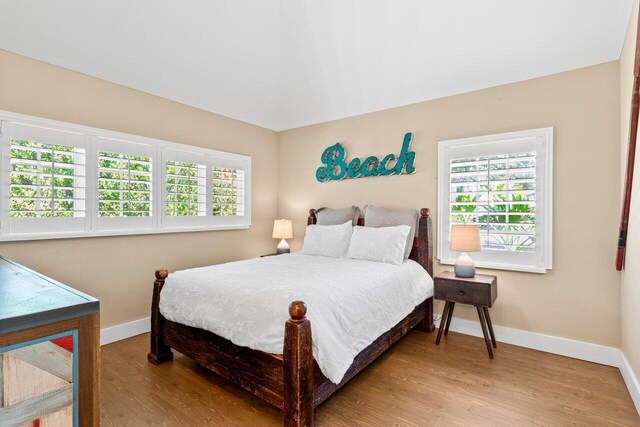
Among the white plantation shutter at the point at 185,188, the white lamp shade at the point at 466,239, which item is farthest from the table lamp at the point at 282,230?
the white lamp shade at the point at 466,239

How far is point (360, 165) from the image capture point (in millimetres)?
4066

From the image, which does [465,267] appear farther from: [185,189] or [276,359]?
[185,189]

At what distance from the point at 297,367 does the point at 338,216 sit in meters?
2.45

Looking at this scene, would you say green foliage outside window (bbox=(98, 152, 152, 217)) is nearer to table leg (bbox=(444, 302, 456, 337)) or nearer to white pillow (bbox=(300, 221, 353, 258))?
white pillow (bbox=(300, 221, 353, 258))

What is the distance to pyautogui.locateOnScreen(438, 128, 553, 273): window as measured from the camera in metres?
2.95

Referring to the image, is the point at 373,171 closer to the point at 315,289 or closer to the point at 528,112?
the point at 528,112

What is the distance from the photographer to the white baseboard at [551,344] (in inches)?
106

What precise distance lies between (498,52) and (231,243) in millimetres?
3524

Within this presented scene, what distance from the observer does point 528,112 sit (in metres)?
3.03

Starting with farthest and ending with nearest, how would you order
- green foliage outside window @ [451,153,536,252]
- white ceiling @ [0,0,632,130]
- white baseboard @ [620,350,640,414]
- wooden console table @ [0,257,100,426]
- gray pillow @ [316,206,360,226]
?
1. gray pillow @ [316,206,360,226]
2. green foliage outside window @ [451,153,536,252]
3. white ceiling @ [0,0,632,130]
4. white baseboard @ [620,350,640,414]
5. wooden console table @ [0,257,100,426]

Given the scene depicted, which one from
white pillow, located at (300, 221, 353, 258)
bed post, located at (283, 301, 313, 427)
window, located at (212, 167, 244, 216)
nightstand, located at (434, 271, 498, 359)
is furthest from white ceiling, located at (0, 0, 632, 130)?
bed post, located at (283, 301, 313, 427)

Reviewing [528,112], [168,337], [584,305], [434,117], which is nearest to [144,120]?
[168,337]

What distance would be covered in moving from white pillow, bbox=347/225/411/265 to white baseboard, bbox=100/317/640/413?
978 millimetres

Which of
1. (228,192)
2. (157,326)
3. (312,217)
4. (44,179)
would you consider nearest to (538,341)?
(312,217)
